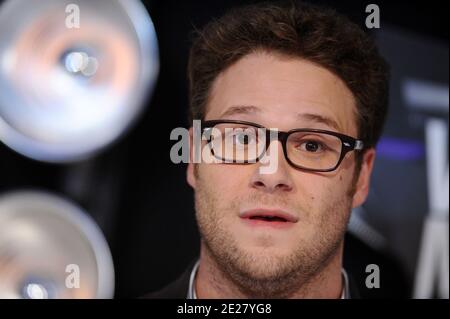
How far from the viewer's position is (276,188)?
3.82 ft

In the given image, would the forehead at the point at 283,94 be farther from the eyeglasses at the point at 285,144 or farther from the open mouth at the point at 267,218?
the open mouth at the point at 267,218

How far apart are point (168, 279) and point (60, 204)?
26 centimetres

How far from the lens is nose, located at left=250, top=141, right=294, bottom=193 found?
1157 mm

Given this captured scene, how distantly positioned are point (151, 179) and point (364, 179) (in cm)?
42

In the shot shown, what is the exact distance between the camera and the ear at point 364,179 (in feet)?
4.17

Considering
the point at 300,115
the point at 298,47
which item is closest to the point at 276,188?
the point at 300,115

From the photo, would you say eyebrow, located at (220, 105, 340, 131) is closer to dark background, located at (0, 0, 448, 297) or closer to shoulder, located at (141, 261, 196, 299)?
dark background, located at (0, 0, 448, 297)

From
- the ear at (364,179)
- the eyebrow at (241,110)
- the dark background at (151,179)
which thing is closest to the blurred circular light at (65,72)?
the dark background at (151,179)

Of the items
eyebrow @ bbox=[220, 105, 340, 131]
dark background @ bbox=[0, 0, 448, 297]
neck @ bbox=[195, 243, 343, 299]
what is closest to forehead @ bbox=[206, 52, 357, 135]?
eyebrow @ bbox=[220, 105, 340, 131]

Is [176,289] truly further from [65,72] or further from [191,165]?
[65,72]

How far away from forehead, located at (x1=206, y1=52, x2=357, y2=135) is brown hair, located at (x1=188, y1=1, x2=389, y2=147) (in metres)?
0.02

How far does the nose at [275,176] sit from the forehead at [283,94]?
5 centimetres

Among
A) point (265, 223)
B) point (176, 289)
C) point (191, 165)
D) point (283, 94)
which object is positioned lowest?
point (176, 289)
